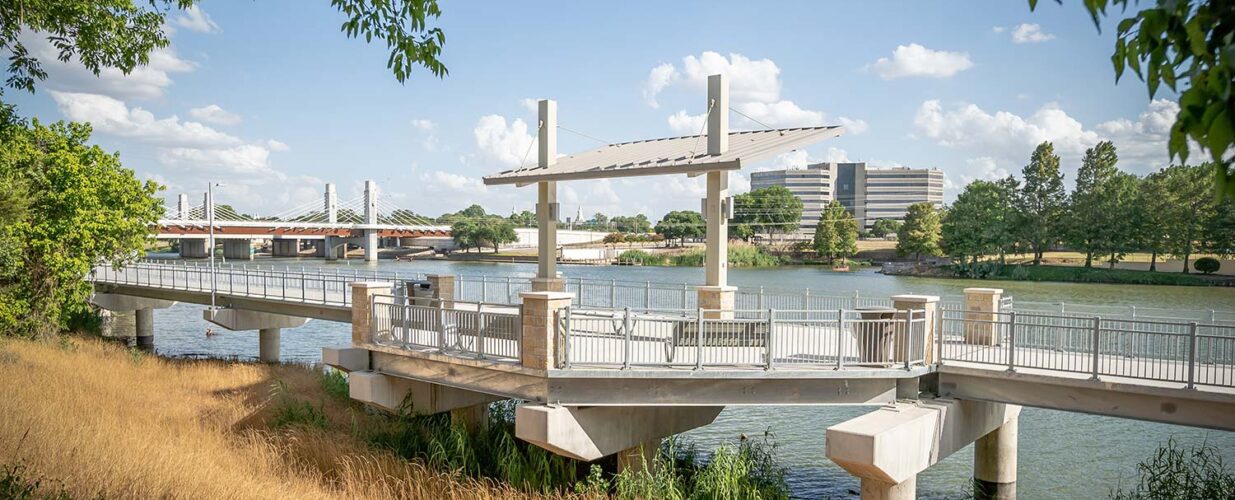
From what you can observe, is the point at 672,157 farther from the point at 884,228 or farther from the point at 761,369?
the point at 884,228

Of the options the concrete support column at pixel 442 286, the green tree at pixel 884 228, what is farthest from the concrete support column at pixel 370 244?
the concrete support column at pixel 442 286

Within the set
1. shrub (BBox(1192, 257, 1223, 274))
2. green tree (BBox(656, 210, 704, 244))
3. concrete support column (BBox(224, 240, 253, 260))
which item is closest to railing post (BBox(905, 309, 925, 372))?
shrub (BBox(1192, 257, 1223, 274))

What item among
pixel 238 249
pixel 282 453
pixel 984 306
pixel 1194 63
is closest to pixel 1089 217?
pixel 984 306

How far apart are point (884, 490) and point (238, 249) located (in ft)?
370

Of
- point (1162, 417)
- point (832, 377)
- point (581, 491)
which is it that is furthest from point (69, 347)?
point (1162, 417)

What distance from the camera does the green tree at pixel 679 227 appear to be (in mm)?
113750

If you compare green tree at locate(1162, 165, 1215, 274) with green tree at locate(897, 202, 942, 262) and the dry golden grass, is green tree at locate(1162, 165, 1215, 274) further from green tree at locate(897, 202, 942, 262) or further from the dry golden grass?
the dry golden grass

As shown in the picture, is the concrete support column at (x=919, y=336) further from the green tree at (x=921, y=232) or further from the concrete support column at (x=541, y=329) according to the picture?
the green tree at (x=921, y=232)

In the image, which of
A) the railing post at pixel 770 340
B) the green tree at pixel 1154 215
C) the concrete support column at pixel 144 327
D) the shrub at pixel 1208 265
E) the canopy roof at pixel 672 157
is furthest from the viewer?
the green tree at pixel 1154 215

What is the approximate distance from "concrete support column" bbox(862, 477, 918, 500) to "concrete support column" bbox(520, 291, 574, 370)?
16.0 feet

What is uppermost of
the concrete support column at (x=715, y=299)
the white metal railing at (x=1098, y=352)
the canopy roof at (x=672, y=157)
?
the canopy roof at (x=672, y=157)

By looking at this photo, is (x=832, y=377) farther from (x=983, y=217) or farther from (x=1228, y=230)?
(x=983, y=217)

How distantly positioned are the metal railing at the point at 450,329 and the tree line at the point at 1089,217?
6415 centimetres

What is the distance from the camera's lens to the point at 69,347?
2630 centimetres
